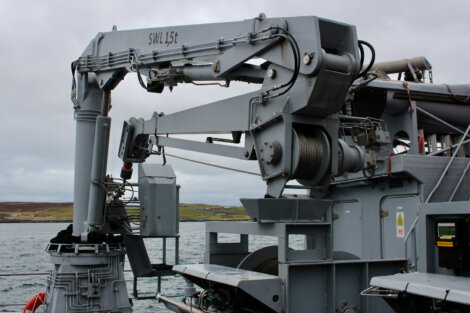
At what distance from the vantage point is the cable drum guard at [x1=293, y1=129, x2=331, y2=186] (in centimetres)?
582

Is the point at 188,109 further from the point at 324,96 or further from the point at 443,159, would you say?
the point at 443,159

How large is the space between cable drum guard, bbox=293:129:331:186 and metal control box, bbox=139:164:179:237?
4.91 meters

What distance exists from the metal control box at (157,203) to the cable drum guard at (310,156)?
491cm

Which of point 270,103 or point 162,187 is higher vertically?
point 270,103

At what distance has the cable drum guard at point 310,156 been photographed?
582cm

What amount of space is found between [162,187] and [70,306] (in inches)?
117

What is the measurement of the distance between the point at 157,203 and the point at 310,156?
5328 mm

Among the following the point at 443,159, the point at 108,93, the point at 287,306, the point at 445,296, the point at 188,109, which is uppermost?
the point at 108,93

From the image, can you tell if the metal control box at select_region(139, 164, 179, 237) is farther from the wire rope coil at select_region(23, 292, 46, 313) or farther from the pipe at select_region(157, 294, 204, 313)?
the pipe at select_region(157, 294, 204, 313)

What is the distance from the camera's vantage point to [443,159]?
9.59 meters

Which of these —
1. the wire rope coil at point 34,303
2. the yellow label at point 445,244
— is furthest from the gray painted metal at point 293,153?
the wire rope coil at point 34,303

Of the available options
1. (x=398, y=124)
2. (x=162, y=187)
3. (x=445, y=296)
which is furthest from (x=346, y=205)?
(x=445, y=296)

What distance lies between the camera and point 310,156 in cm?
588

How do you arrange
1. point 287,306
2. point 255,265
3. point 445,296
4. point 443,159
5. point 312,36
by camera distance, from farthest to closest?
point 443,159, point 255,265, point 312,36, point 287,306, point 445,296
